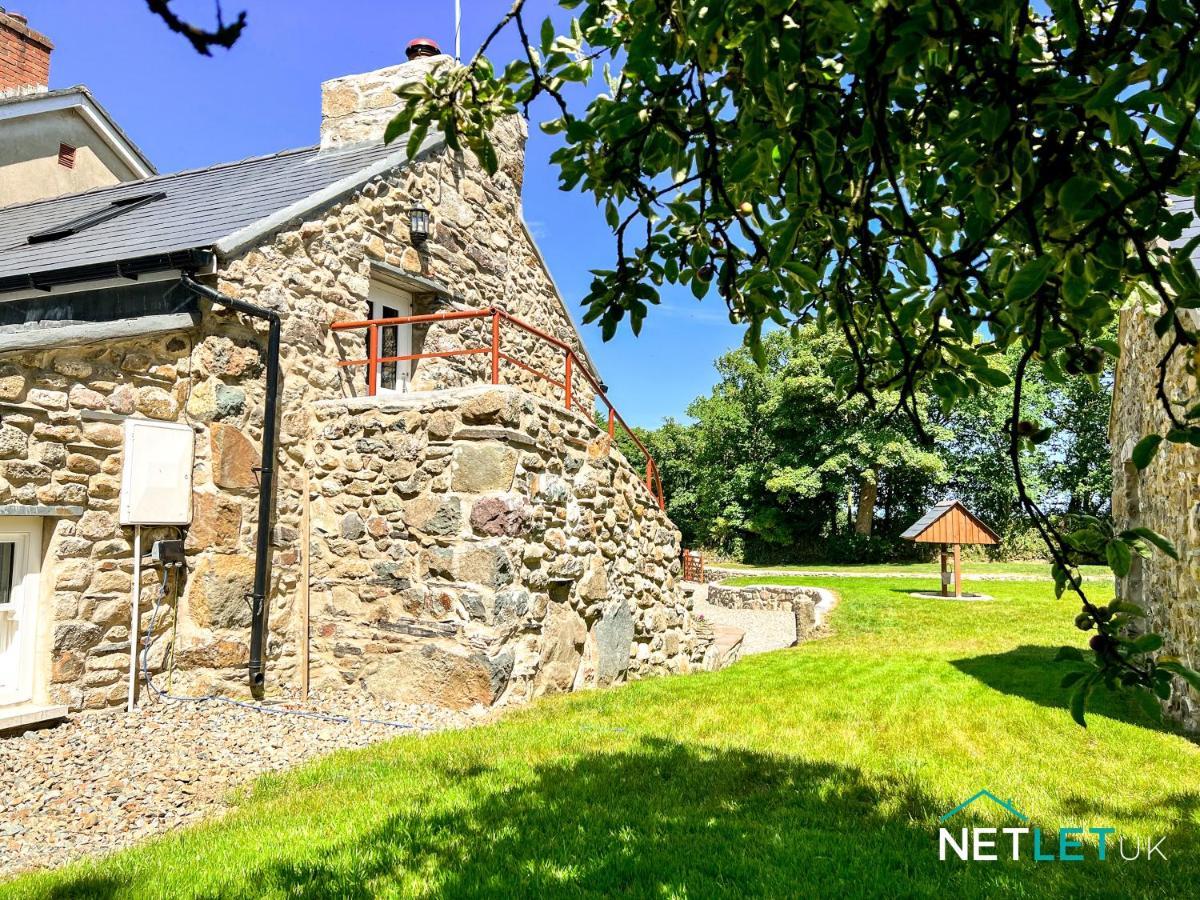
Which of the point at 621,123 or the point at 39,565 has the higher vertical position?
the point at 621,123

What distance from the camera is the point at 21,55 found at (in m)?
13.9

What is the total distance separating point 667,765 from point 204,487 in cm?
433

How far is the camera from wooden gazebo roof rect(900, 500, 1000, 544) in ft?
59.6

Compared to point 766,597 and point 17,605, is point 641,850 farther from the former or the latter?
point 766,597

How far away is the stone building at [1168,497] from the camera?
6.12m

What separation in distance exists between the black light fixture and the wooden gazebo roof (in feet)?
44.4

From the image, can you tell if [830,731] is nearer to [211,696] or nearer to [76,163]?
[211,696]

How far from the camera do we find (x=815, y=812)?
4.16 metres

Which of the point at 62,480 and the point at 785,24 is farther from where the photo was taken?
the point at 62,480

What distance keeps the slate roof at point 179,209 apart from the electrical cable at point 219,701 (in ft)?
9.33

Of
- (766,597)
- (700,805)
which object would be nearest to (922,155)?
(700,805)

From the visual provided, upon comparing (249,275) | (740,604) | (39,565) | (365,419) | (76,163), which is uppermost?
(76,163)

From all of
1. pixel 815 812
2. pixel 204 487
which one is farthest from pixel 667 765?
pixel 204 487

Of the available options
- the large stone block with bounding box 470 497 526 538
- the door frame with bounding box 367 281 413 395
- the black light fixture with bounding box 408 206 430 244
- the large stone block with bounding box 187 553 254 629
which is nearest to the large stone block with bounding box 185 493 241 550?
the large stone block with bounding box 187 553 254 629
